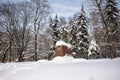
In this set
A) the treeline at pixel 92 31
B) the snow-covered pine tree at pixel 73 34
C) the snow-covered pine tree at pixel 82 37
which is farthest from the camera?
the snow-covered pine tree at pixel 73 34

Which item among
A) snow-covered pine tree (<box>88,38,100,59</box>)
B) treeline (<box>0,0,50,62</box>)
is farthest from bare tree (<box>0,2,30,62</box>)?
snow-covered pine tree (<box>88,38,100,59</box>)

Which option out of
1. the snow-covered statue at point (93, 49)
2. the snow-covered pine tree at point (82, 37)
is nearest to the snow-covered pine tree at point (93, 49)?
the snow-covered statue at point (93, 49)

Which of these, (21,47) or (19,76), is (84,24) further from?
(19,76)

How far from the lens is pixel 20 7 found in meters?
38.3

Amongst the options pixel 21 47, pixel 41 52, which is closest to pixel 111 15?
pixel 21 47

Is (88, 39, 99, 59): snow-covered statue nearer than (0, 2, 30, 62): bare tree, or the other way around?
(0, 2, 30, 62): bare tree

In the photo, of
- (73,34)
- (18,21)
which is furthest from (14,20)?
(73,34)

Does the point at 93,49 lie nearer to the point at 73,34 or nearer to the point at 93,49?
the point at 93,49

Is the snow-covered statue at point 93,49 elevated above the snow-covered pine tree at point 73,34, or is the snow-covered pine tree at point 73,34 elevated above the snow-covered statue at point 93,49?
the snow-covered pine tree at point 73,34

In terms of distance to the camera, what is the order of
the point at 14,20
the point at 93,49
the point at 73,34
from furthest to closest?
the point at 73,34, the point at 93,49, the point at 14,20

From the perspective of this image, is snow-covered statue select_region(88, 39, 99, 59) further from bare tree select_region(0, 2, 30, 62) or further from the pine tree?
bare tree select_region(0, 2, 30, 62)

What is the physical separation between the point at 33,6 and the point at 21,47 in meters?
7.65

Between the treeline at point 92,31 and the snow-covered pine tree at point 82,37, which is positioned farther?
the snow-covered pine tree at point 82,37

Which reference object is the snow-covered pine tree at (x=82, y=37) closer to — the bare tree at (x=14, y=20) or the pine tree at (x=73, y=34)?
the pine tree at (x=73, y=34)
